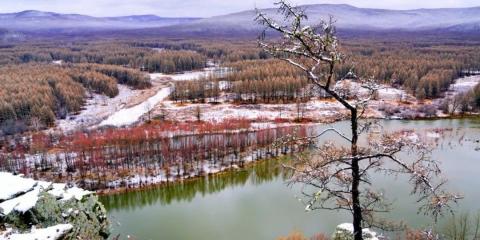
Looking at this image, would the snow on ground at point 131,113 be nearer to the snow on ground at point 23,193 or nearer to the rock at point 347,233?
the snow on ground at point 23,193

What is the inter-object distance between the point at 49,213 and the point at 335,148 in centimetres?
783

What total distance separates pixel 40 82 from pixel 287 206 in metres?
59.8

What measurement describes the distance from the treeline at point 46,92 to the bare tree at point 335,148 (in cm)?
5686

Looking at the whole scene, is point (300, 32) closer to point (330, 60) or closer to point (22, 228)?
point (330, 60)

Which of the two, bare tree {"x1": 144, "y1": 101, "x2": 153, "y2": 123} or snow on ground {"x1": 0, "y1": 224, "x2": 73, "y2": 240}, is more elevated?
snow on ground {"x1": 0, "y1": 224, "x2": 73, "y2": 240}

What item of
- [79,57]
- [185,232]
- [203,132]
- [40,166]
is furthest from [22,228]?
[79,57]

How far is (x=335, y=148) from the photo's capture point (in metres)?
5.83

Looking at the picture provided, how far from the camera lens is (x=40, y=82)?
73062 mm

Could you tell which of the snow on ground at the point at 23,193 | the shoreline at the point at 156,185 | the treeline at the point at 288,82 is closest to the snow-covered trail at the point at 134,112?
the treeline at the point at 288,82

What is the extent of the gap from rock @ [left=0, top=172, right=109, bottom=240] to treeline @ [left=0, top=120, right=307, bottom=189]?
2349 centimetres

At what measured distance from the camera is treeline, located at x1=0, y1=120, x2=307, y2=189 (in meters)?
36.5

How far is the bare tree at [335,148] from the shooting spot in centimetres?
512

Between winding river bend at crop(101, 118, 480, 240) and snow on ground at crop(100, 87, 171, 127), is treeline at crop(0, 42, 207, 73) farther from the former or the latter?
winding river bend at crop(101, 118, 480, 240)

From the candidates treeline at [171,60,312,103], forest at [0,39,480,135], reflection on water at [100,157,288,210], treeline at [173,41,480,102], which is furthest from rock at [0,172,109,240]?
treeline at [171,60,312,103]
